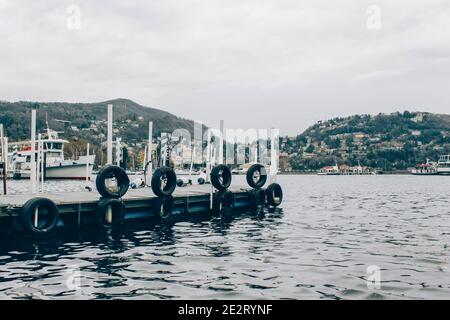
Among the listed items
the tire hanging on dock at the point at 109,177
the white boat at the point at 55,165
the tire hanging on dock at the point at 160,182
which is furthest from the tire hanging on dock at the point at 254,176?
the white boat at the point at 55,165

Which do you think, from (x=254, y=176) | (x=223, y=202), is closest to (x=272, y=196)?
(x=254, y=176)

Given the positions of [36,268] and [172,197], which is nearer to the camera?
[36,268]

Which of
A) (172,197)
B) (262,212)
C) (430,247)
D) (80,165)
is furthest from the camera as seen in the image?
(80,165)

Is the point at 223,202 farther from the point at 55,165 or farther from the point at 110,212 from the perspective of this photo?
the point at 55,165

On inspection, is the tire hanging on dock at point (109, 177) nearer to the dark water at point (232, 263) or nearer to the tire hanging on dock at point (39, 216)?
the dark water at point (232, 263)

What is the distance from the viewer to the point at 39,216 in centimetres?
1986

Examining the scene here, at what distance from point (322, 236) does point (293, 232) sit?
1.72 m

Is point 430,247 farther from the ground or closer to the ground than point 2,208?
closer to the ground

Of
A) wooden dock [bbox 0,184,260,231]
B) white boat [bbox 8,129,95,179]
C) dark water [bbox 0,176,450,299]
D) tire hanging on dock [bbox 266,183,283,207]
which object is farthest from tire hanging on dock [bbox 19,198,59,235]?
white boat [bbox 8,129,95,179]

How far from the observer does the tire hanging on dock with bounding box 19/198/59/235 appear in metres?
18.6

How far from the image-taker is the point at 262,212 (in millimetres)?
32750

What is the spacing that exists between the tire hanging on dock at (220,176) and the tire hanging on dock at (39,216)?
12.8 m
